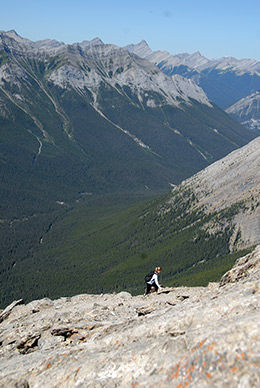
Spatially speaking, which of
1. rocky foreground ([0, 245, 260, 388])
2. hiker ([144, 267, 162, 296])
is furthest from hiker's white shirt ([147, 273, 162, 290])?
rocky foreground ([0, 245, 260, 388])

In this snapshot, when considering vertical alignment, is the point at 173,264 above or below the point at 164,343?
below

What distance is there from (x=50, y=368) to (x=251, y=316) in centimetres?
1372

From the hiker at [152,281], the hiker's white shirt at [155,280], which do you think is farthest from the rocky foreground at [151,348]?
the hiker at [152,281]

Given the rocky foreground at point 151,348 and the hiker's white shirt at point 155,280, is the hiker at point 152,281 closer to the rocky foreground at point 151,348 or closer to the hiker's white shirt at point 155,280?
the hiker's white shirt at point 155,280

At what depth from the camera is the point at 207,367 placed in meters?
21.0

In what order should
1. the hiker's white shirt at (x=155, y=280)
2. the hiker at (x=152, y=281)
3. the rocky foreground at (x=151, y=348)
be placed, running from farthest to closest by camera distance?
the hiker at (x=152, y=281), the hiker's white shirt at (x=155, y=280), the rocky foreground at (x=151, y=348)

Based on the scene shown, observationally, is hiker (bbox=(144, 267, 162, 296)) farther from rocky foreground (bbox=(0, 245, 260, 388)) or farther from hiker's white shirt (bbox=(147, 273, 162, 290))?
rocky foreground (bbox=(0, 245, 260, 388))

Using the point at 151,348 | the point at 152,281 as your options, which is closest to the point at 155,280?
the point at 152,281

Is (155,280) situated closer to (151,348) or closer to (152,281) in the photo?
(152,281)

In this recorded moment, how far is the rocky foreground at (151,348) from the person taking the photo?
2094 centimetres

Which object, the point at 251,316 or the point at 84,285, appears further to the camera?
the point at 84,285

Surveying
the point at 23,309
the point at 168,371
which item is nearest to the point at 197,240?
the point at 23,309

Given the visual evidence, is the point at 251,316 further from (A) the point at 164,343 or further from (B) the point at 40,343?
(B) the point at 40,343

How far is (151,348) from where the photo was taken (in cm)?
2500
